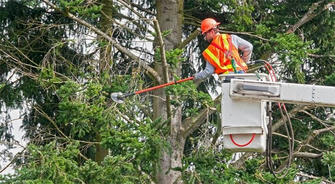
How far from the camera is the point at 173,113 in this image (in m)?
15.7

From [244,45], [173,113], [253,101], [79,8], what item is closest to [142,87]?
[173,113]

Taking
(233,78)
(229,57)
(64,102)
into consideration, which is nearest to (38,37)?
(64,102)

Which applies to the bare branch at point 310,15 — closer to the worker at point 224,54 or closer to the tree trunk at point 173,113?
the tree trunk at point 173,113

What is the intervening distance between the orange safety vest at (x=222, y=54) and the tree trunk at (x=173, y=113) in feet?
15.9

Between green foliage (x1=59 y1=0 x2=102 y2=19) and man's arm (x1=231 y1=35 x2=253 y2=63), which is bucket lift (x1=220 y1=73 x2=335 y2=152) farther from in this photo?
green foliage (x1=59 y1=0 x2=102 y2=19)

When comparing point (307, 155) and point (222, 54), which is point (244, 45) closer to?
point (222, 54)

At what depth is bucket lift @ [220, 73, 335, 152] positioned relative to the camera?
26.5 ft

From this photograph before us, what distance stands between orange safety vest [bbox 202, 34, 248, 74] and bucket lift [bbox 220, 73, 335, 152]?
81.0 inches

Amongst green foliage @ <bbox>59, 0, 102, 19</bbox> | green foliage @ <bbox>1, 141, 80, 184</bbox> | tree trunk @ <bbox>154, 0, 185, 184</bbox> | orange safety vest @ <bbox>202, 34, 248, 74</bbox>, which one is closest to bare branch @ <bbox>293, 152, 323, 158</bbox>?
tree trunk @ <bbox>154, 0, 185, 184</bbox>

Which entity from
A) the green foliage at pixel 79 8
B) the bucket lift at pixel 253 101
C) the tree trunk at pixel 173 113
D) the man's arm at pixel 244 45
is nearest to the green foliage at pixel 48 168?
the tree trunk at pixel 173 113

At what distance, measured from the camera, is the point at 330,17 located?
663 inches

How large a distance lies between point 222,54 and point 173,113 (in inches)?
198

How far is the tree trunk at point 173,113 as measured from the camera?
16.2 meters

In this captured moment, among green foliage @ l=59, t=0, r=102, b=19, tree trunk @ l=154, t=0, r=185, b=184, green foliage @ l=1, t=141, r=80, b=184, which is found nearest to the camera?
green foliage @ l=1, t=141, r=80, b=184
